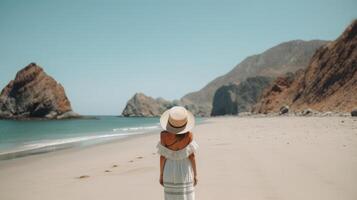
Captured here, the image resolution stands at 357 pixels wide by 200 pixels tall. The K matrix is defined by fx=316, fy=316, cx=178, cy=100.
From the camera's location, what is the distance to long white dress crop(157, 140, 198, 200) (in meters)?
4.16

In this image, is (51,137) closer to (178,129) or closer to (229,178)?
(229,178)

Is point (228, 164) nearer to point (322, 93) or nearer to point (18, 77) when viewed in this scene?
point (322, 93)

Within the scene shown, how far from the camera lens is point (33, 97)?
102m

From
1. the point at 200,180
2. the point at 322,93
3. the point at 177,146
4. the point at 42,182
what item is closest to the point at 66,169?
the point at 42,182

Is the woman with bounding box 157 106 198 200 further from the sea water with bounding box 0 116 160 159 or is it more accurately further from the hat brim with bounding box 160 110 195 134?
the sea water with bounding box 0 116 160 159

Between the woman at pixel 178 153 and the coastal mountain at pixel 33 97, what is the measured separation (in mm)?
105790

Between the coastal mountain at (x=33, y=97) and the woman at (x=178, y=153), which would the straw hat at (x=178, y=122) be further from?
the coastal mountain at (x=33, y=97)

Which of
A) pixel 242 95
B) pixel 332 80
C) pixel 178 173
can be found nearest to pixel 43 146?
pixel 178 173

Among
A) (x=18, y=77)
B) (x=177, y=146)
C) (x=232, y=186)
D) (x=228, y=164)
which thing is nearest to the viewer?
(x=177, y=146)

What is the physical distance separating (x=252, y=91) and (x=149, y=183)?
148 m

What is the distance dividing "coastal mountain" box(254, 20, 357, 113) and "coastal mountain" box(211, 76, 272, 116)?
81.0 m

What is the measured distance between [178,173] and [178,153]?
27cm

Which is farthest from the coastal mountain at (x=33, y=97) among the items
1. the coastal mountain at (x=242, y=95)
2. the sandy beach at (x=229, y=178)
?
the sandy beach at (x=229, y=178)

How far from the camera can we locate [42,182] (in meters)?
7.36
